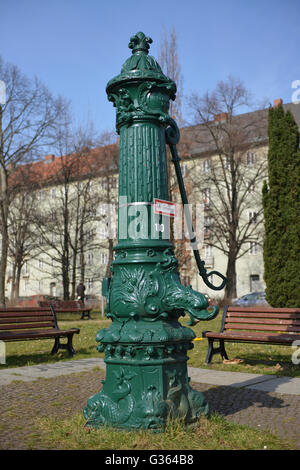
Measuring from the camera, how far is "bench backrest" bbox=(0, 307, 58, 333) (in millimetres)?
8047

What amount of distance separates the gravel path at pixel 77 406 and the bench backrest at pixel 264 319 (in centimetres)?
196

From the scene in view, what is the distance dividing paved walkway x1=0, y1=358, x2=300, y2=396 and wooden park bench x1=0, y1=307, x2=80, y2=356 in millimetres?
511

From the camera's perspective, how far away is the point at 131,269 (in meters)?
3.96

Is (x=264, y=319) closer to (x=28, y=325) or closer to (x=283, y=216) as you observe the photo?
(x=28, y=325)

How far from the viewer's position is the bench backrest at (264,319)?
7.30m

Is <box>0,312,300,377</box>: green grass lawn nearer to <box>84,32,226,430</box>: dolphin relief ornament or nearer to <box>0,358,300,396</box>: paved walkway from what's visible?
<box>0,358,300,396</box>: paved walkway

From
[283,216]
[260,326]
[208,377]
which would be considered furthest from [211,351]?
[283,216]

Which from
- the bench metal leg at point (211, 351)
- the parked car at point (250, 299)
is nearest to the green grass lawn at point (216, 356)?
the bench metal leg at point (211, 351)

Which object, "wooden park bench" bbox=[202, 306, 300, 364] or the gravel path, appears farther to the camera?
"wooden park bench" bbox=[202, 306, 300, 364]

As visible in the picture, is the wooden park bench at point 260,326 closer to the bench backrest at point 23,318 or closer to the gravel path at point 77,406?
the gravel path at point 77,406

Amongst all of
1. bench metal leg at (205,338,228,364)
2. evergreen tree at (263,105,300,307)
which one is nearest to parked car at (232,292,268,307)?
evergreen tree at (263,105,300,307)

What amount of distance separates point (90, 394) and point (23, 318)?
326cm

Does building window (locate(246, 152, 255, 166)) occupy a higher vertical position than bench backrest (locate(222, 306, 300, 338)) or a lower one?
higher
